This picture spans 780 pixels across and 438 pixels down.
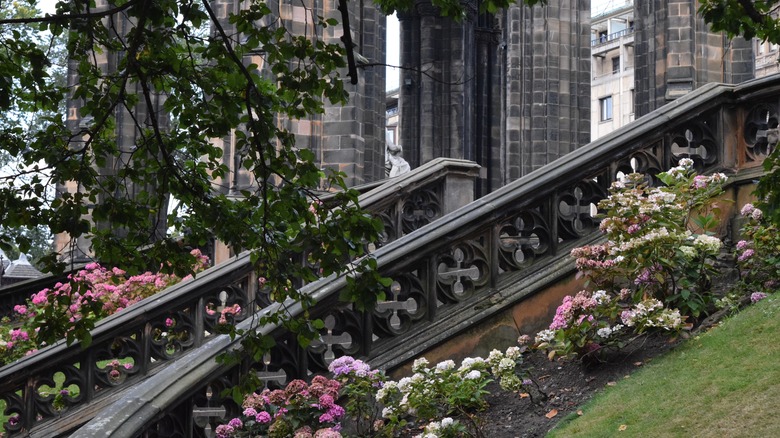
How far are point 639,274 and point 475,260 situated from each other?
178cm

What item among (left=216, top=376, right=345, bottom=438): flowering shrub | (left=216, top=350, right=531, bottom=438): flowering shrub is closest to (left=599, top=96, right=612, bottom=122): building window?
(left=216, top=350, right=531, bottom=438): flowering shrub

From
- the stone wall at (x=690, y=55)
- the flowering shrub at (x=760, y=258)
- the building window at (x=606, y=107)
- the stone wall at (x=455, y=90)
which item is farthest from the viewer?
the building window at (x=606, y=107)

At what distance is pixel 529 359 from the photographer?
10.1 m

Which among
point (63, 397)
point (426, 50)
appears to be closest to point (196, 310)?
point (63, 397)

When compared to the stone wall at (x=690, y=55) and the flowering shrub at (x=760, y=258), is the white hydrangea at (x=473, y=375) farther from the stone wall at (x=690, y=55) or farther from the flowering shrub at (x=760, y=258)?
the stone wall at (x=690, y=55)

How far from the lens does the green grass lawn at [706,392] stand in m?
7.48

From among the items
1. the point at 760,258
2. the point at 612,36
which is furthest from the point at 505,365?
the point at 612,36

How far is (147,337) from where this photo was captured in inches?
532

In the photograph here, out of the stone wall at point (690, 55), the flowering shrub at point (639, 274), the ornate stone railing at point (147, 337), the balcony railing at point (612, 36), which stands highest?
the balcony railing at point (612, 36)

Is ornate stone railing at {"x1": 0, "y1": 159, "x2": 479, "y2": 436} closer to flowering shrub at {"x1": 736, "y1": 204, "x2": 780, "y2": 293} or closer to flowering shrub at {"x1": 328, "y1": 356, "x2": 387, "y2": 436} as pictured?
flowering shrub at {"x1": 328, "y1": 356, "x2": 387, "y2": 436}

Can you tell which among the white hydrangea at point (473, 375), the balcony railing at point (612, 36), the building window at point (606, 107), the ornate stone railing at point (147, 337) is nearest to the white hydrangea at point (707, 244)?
the white hydrangea at point (473, 375)

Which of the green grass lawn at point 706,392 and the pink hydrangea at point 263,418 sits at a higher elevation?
the green grass lawn at point 706,392

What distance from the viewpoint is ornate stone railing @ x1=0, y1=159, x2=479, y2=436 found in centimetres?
1224

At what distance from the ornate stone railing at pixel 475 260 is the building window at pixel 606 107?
232 ft
